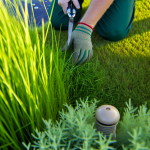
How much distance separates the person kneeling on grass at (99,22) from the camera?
4.54ft

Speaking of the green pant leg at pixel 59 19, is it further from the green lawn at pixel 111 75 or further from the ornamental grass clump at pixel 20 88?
the ornamental grass clump at pixel 20 88

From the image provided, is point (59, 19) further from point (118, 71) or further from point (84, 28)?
point (118, 71)

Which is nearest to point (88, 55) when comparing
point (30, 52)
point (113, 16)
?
point (113, 16)

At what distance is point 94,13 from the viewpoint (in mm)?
1432

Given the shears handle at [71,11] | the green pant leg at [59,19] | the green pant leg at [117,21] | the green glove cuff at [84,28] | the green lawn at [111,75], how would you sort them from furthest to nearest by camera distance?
the green pant leg at [59,19] → the green pant leg at [117,21] → the green glove cuff at [84,28] → the shears handle at [71,11] → the green lawn at [111,75]

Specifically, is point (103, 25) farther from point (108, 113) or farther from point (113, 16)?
→ point (108, 113)

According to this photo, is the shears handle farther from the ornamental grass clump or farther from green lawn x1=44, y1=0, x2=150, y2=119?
the ornamental grass clump

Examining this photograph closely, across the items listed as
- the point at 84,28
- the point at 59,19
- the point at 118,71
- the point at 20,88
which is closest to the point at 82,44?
the point at 84,28

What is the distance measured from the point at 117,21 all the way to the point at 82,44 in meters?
0.60

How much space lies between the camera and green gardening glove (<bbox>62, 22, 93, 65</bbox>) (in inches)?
53.2

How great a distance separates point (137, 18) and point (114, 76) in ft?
3.28

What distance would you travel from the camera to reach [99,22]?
1782 millimetres

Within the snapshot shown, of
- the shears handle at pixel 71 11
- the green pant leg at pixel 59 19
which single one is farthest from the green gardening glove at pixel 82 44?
the green pant leg at pixel 59 19

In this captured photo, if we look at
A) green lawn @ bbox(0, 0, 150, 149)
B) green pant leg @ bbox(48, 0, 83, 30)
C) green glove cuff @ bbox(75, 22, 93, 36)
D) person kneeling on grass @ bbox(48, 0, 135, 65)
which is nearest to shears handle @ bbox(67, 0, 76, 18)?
person kneeling on grass @ bbox(48, 0, 135, 65)
